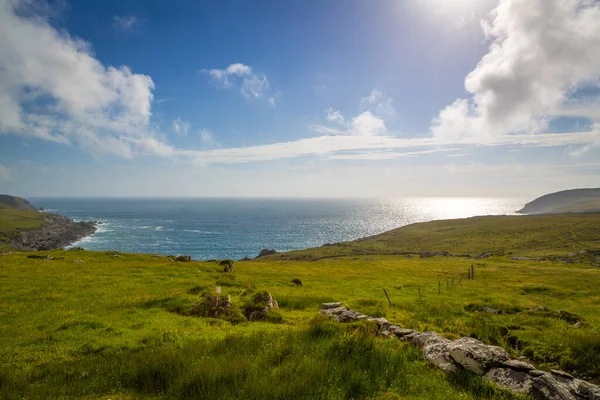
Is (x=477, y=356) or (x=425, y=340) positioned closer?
(x=477, y=356)

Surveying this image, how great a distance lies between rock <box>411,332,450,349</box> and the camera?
13.5m

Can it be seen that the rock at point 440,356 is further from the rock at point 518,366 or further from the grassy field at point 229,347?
the rock at point 518,366

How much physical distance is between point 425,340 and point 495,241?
164138mm

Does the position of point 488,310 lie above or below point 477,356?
below

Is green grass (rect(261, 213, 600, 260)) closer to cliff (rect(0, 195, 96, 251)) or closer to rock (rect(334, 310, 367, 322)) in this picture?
rock (rect(334, 310, 367, 322))

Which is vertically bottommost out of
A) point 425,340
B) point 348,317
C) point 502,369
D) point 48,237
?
point 48,237

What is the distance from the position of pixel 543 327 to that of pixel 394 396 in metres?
16.5

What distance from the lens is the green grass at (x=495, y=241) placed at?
116750mm

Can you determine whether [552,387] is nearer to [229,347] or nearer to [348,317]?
[348,317]

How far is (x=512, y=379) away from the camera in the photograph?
1032 centimetres

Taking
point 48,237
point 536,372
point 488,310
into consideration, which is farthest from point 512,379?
point 48,237

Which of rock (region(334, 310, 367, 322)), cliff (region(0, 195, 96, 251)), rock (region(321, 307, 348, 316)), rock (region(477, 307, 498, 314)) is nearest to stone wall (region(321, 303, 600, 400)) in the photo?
rock (region(334, 310, 367, 322))

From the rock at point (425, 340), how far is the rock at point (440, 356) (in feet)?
1.22

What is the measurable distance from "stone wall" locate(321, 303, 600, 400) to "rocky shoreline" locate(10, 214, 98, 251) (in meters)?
184
